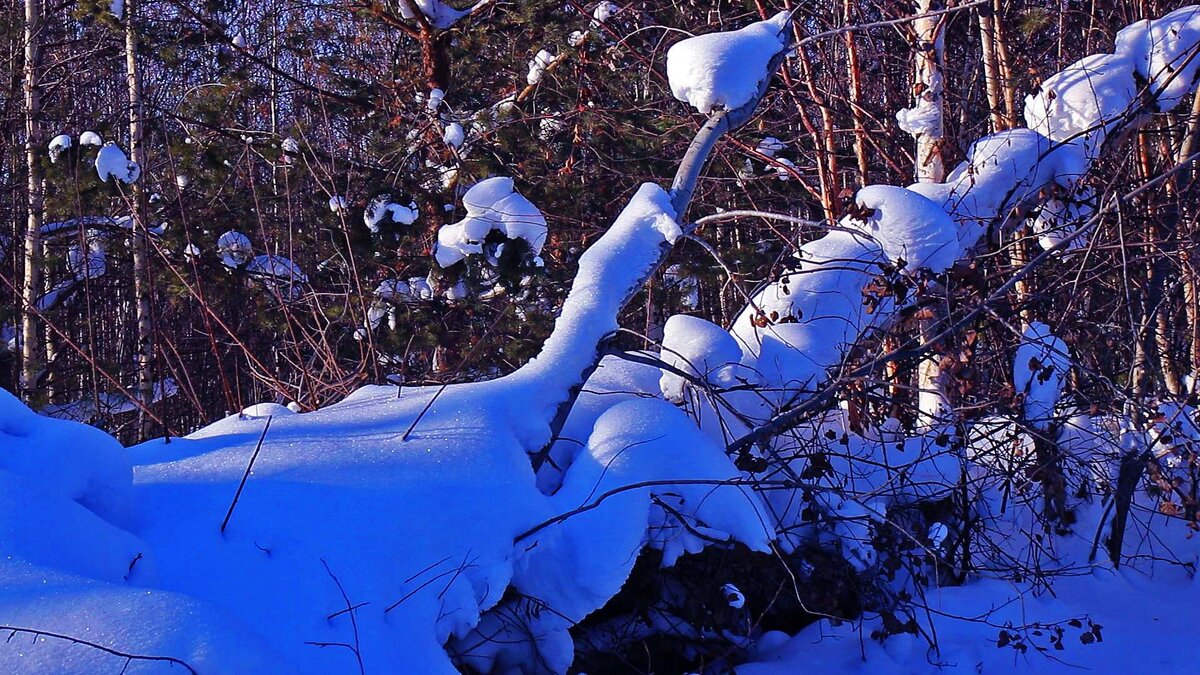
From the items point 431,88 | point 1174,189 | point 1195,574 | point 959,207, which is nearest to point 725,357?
point 959,207

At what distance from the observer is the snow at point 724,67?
155 inches

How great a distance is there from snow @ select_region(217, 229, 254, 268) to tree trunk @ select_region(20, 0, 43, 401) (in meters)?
1.62

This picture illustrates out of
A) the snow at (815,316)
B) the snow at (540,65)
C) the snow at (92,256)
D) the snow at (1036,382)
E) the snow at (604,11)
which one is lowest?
the snow at (1036,382)

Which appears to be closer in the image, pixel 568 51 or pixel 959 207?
pixel 959 207

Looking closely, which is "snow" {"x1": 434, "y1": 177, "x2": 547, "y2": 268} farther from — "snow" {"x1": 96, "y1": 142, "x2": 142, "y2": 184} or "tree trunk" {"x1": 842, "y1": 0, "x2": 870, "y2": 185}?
"snow" {"x1": 96, "y1": 142, "x2": 142, "y2": 184}

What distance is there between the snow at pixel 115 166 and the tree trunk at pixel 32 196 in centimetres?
80

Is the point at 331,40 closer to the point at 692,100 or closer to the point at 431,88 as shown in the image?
the point at 431,88

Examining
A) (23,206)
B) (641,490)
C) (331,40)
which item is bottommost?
(641,490)

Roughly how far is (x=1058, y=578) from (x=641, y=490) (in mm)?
2516

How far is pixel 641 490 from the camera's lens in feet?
12.0

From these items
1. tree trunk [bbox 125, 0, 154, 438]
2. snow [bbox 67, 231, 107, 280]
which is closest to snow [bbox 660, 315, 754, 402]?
tree trunk [bbox 125, 0, 154, 438]

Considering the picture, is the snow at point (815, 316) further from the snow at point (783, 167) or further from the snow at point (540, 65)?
the snow at point (540, 65)

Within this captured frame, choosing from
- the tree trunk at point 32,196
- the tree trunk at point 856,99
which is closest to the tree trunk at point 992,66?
the tree trunk at point 856,99

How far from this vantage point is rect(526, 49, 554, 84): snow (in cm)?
822
